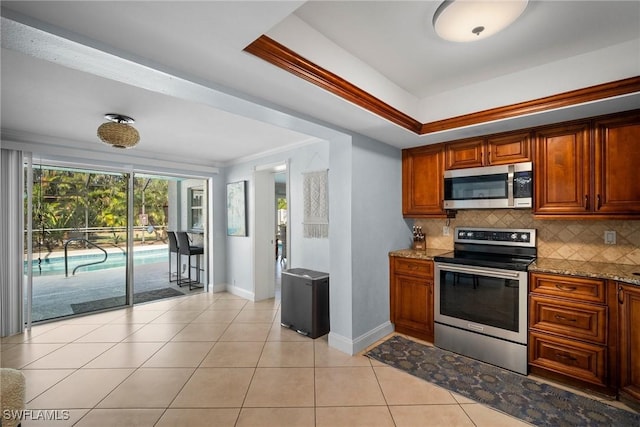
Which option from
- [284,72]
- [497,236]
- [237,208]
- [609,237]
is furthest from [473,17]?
[237,208]

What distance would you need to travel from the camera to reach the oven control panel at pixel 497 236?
111 inches

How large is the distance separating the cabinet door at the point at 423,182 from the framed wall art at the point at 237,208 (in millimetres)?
2609

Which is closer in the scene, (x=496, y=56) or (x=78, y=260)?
(x=496, y=56)

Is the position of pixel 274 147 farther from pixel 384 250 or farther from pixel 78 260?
pixel 78 260

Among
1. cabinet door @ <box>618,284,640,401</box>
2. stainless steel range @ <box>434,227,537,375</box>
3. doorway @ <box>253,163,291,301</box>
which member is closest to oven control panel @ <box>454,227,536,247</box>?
stainless steel range @ <box>434,227,537,375</box>

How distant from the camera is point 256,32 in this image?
1348mm

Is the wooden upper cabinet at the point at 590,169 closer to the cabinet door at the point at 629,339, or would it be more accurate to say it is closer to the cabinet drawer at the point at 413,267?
the cabinet door at the point at 629,339

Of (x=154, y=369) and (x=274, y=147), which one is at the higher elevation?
(x=274, y=147)

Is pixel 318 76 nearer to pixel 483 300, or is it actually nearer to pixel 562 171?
Answer: pixel 562 171

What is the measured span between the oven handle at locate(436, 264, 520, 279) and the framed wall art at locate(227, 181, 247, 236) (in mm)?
3150

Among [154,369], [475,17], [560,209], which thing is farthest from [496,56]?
[154,369]

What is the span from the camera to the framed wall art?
4.78 metres

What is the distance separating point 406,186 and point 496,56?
5.25 ft

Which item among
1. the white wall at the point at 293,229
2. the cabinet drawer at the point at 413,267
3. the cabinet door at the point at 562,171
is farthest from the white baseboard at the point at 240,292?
the cabinet door at the point at 562,171
